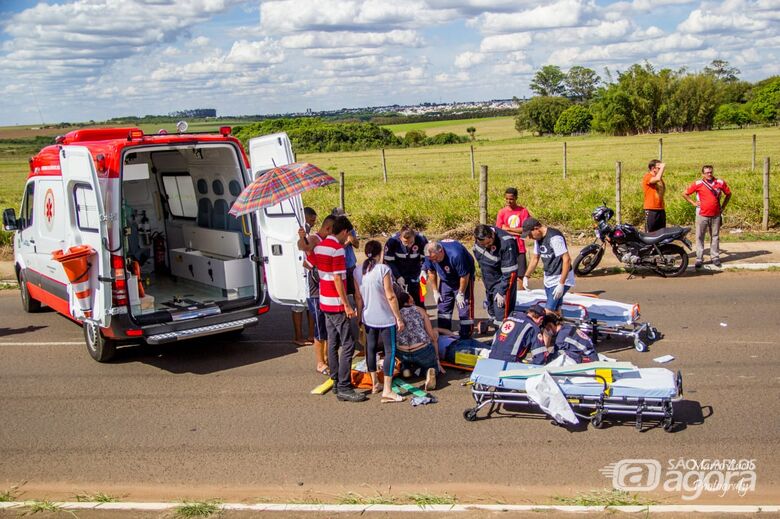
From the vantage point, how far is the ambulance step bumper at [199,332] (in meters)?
8.79

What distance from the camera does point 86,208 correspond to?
348 inches

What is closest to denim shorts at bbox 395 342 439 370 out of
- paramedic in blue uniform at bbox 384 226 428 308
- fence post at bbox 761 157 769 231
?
paramedic in blue uniform at bbox 384 226 428 308

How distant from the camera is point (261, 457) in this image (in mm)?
6699

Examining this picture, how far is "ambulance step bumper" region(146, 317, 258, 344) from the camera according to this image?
879cm

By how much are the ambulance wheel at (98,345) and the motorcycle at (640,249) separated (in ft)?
25.5

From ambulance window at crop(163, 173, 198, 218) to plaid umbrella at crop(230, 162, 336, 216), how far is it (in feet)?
10.1

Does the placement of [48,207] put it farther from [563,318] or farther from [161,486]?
[563,318]

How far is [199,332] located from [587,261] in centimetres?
725

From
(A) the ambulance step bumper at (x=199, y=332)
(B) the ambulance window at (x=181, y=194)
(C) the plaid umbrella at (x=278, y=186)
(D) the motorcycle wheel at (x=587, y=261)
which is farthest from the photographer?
(D) the motorcycle wheel at (x=587, y=261)

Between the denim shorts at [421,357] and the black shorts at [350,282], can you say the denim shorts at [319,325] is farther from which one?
the denim shorts at [421,357]

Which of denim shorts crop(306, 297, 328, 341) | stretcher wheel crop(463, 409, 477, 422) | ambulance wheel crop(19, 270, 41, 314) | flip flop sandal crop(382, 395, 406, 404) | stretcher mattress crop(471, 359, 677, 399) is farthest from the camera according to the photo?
ambulance wheel crop(19, 270, 41, 314)

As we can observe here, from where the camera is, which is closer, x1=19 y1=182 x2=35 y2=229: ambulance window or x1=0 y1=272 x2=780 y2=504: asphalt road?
x1=0 y1=272 x2=780 y2=504: asphalt road

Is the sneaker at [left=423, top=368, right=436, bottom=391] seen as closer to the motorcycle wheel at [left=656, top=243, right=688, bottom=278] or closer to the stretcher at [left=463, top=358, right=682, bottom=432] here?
the stretcher at [left=463, top=358, right=682, bottom=432]

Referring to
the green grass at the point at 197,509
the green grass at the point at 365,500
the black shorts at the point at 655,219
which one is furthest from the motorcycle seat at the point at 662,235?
the green grass at the point at 197,509
